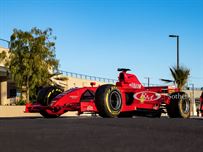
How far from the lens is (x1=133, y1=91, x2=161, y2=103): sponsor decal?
51.5 feet

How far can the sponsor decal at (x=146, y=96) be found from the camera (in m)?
15.7

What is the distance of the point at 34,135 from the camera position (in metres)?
6.69

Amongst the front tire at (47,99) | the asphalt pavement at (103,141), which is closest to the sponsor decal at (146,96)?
the front tire at (47,99)

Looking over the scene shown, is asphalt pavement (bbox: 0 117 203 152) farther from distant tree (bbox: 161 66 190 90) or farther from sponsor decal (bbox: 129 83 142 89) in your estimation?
distant tree (bbox: 161 66 190 90)

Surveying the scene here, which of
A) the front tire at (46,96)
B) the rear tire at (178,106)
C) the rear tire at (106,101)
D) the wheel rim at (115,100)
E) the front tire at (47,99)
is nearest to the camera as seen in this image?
the rear tire at (106,101)

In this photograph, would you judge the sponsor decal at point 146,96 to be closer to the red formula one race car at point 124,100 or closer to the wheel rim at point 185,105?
the red formula one race car at point 124,100

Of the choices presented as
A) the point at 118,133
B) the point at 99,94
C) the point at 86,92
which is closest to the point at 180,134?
the point at 118,133

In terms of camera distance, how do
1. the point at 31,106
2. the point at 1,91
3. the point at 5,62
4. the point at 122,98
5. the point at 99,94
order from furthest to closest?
the point at 1,91 < the point at 5,62 < the point at 31,106 < the point at 122,98 < the point at 99,94

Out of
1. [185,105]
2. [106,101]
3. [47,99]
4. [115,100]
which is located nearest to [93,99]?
[115,100]

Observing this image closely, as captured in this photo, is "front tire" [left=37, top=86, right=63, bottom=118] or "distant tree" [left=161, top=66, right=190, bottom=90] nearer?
"front tire" [left=37, top=86, right=63, bottom=118]

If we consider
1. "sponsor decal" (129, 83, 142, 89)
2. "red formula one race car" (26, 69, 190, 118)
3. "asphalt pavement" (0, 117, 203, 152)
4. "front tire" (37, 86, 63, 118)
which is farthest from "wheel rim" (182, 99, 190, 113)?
"asphalt pavement" (0, 117, 203, 152)

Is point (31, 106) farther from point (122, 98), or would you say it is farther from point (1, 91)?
point (1, 91)

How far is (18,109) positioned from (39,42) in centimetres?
796

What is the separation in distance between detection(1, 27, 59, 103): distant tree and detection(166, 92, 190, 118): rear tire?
18.7m
